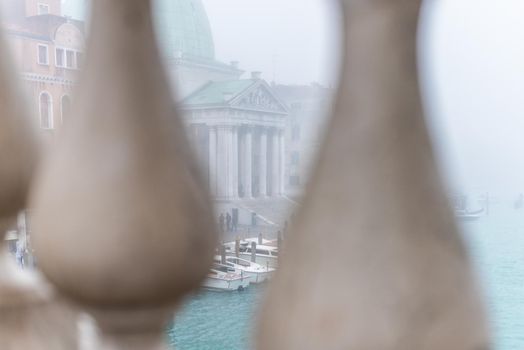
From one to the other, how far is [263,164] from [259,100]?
0.76 metres

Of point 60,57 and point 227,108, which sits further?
point 60,57

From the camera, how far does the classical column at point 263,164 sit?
1.96 metres

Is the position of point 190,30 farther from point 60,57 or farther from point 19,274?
point 19,274

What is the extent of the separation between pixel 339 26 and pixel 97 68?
0.14m

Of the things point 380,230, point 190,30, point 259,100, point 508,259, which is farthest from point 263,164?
point 508,259

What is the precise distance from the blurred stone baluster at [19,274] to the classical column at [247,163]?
3.68ft

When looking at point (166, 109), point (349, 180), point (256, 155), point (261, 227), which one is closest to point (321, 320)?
point (349, 180)

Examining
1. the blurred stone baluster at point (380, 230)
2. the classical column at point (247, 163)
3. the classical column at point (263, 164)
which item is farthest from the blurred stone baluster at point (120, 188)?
the classical column at point (263, 164)

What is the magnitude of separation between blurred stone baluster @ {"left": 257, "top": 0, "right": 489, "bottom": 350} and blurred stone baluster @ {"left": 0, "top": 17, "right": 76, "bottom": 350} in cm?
31

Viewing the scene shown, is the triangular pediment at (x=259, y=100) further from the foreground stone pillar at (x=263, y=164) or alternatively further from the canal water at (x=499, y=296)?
the canal water at (x=499, y=296)

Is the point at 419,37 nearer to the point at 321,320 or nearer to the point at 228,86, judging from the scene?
the point at 321,320

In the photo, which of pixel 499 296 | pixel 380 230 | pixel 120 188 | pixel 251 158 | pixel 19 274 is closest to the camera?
pixel 380 230

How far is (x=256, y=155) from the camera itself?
2262mm

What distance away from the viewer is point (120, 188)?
1.09ft
